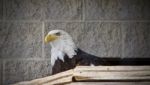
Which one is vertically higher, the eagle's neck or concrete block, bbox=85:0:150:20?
concrete block, bbox=85:0:150:20

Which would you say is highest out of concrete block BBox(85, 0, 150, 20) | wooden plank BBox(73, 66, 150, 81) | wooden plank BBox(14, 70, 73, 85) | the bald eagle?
concrete block BBox(85, 0, 150, 20)

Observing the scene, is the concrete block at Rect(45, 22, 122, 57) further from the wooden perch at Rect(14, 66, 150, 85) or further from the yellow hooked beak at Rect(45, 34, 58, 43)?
the wooden perch at Rect(14, 66, 150, 85)

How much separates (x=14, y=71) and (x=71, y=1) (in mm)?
409

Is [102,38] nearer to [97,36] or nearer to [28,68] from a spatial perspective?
[97,36]

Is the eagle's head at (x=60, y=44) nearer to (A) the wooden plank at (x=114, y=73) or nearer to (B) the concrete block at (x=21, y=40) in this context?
(B) the concrete block at (x=21, y=40)

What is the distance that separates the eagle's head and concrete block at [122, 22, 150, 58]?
0.78 ft

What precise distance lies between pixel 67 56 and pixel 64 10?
216 millimetres

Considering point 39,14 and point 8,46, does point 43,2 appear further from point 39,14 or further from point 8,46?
point 8,46

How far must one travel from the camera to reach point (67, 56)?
1366mm

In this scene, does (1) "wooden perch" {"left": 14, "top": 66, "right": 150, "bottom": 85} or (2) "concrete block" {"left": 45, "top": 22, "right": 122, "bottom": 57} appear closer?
(1) "wooden perch" {"left": 14, "top": 66, "right": 150, "bottom": 85}

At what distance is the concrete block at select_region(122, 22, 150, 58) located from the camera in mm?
1417

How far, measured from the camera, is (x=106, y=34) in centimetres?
142

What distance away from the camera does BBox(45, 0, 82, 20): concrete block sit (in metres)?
1.43

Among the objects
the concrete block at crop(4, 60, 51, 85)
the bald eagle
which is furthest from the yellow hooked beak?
the concrete block at crop(4, 60, 51, 85)
